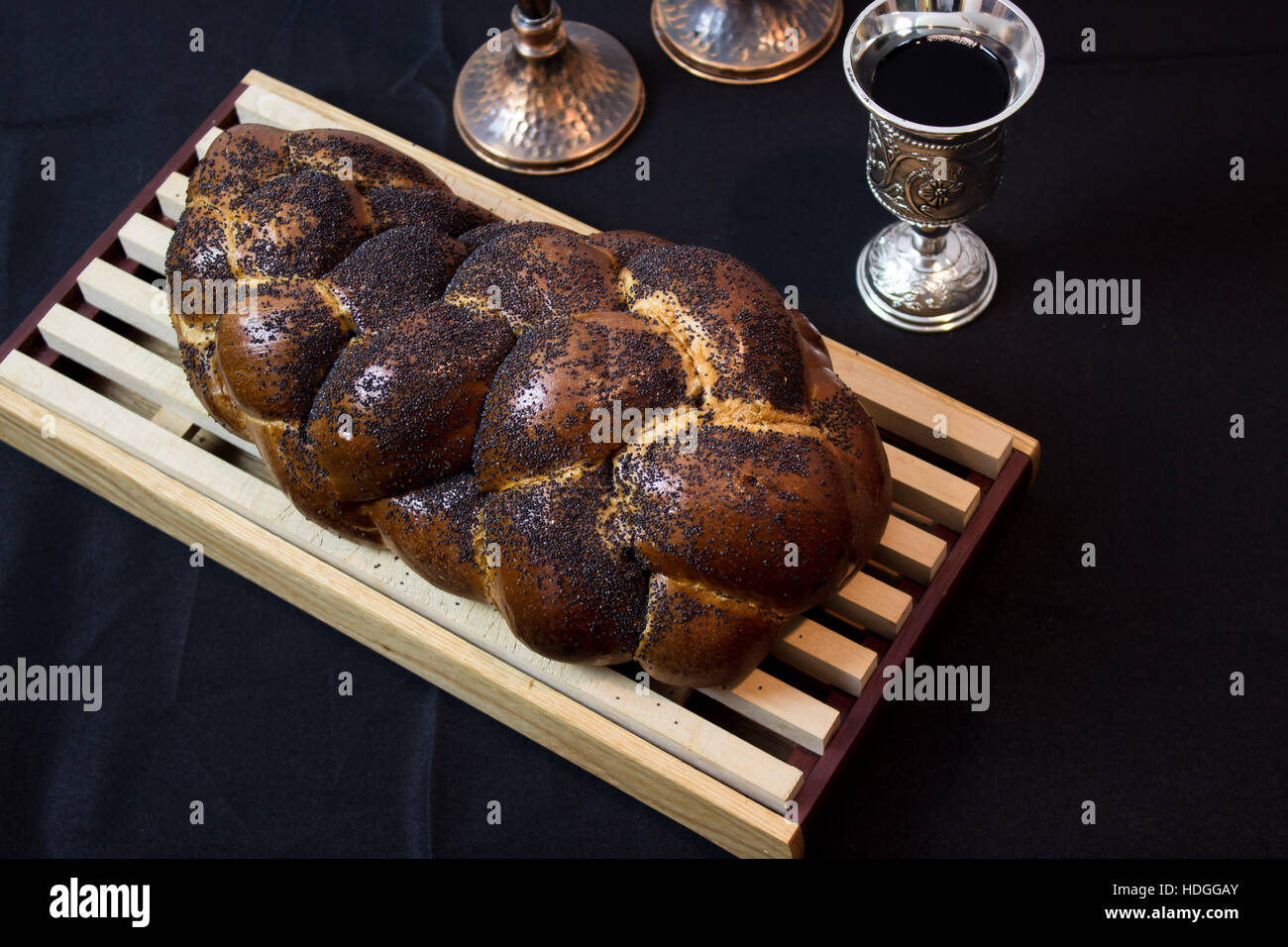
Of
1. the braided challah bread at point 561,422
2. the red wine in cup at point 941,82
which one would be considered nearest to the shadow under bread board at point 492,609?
the braided challah bread at point 561,422

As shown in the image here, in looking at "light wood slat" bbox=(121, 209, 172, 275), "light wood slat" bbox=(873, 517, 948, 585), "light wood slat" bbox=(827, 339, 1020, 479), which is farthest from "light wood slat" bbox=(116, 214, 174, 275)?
"light wood slat" bbox=(873, 517, 948, 585)

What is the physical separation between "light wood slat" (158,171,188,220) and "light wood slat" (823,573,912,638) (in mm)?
909

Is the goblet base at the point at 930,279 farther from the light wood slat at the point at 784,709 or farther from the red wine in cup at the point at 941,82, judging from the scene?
the light wood slat at the point at 784,709

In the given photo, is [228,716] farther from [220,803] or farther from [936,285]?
[936,285]

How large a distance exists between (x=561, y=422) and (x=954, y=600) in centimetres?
57

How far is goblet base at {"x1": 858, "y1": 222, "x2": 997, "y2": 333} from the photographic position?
5.82 ft

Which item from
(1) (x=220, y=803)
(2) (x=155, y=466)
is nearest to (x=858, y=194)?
(2) (x=155, y=466)

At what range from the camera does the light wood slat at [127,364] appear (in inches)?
65.9

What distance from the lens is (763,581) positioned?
4.31ft

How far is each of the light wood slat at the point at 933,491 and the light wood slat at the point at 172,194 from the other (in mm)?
893

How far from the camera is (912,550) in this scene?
1543 millimetres

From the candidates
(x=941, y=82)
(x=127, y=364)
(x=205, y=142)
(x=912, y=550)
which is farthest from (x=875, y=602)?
(x=205, y=142)
